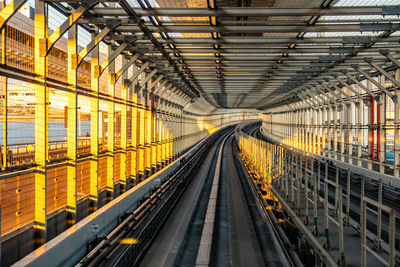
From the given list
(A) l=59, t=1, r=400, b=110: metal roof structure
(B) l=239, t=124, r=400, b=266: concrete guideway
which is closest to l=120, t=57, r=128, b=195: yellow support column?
(A) l=59, t=1, r=400, b=110: metal roof structure

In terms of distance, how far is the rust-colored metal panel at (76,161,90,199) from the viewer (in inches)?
379

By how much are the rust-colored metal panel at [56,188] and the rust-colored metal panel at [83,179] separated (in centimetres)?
79

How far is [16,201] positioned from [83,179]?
Answer: 3.17m

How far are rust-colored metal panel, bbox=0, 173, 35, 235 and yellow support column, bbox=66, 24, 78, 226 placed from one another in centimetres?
144

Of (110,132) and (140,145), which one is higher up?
→ (110,132)

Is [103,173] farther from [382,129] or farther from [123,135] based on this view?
[382,129]

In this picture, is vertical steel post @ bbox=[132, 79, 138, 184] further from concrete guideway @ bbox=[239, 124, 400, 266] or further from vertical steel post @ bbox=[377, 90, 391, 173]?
vertical steel post @ bbox=[377, 90, 391, 173]

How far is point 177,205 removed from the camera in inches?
621

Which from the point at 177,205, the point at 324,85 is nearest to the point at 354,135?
the point at 324,85

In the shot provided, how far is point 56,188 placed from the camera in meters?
8.48

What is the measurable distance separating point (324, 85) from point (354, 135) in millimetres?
4923

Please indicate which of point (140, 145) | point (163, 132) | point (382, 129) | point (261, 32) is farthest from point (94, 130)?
point (382, 129)

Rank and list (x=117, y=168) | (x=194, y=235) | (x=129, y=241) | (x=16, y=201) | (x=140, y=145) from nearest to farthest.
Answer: (x=16, y=201)
(x=129, y=241)
(x=194, y=235)
(x=117, y=168)
(x=140, y=145)

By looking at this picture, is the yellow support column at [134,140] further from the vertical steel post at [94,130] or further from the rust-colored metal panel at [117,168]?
the vertical steel post at [94,130]
